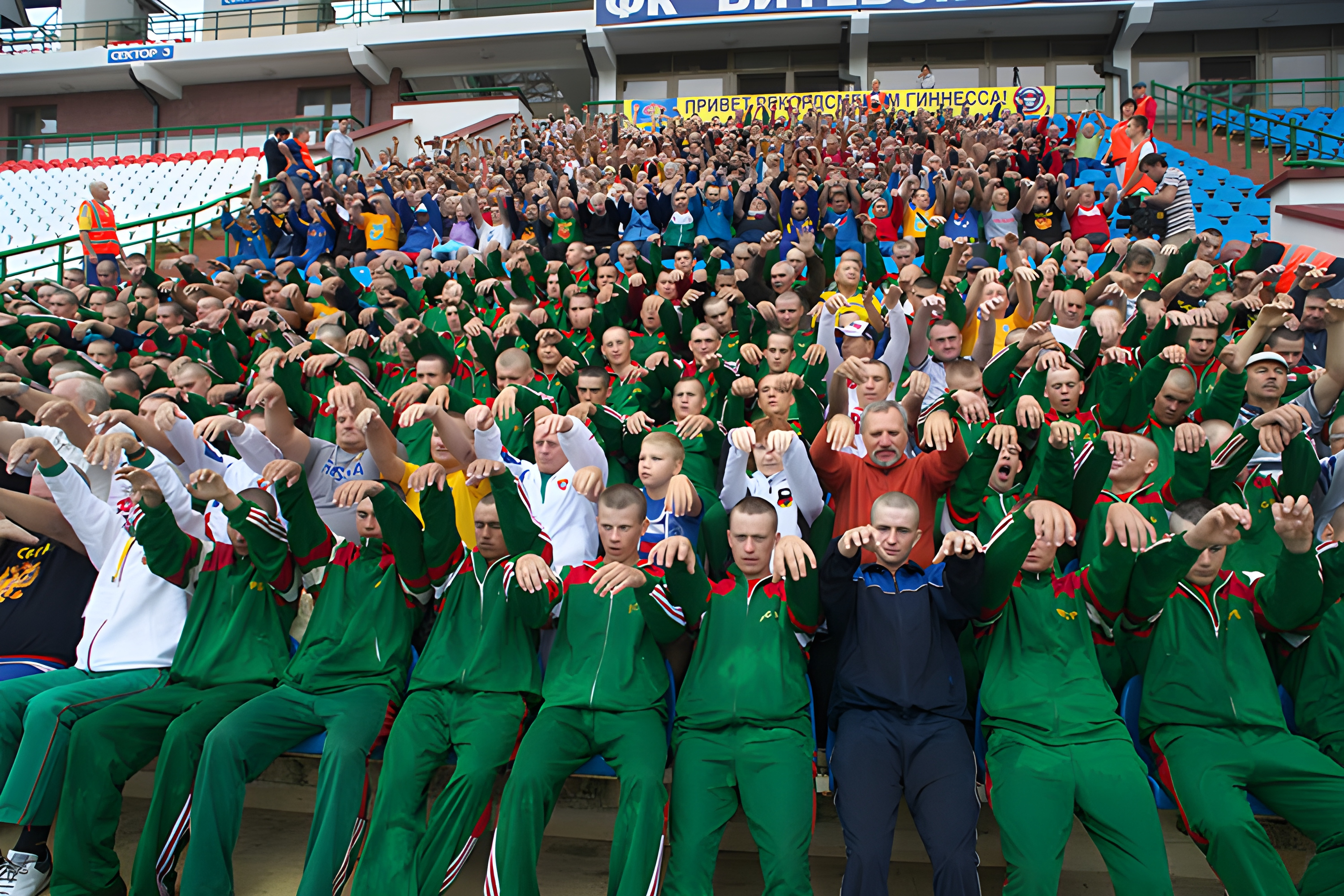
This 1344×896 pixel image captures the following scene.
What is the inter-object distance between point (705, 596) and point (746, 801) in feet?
2.38

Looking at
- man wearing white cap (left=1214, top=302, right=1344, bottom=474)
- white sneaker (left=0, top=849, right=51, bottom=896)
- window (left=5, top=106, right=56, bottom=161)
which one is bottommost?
→ white sneaker (left=0, top=849, right=51, bottom=896)

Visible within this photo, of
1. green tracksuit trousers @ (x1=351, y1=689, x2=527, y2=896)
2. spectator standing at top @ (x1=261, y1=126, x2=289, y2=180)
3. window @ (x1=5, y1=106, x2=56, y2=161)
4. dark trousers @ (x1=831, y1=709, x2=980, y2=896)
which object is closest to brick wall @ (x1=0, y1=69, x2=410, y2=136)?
window @ (x1=5, y1=106, x2=56, y2=161)

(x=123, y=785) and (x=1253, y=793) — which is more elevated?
(x=1253, y=793)

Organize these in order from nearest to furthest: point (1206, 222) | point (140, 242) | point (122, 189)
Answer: point (1206, 222)
point (140, 242)
point (122, 189)

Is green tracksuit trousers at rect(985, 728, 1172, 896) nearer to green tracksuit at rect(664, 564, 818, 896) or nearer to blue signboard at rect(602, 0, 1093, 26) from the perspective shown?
green tracksuit at rect(664, 564, 818, 896)

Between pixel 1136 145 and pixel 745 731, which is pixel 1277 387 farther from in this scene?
pixel 1136 145

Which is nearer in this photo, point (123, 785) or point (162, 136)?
point (123, 785)

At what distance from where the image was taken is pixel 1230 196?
29.6 ft

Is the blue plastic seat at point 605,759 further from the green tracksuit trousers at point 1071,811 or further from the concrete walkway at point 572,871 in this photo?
the green tracksuit trousers at point 1071,811

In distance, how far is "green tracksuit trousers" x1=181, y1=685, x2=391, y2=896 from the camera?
2.45m

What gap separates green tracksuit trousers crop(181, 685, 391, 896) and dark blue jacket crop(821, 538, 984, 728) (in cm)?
162

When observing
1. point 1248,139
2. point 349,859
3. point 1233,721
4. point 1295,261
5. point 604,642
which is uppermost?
point 1248,139

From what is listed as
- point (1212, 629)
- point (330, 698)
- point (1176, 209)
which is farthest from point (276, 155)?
point (1212, 629)

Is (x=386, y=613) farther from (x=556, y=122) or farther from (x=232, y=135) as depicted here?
(x=232, y=135)
